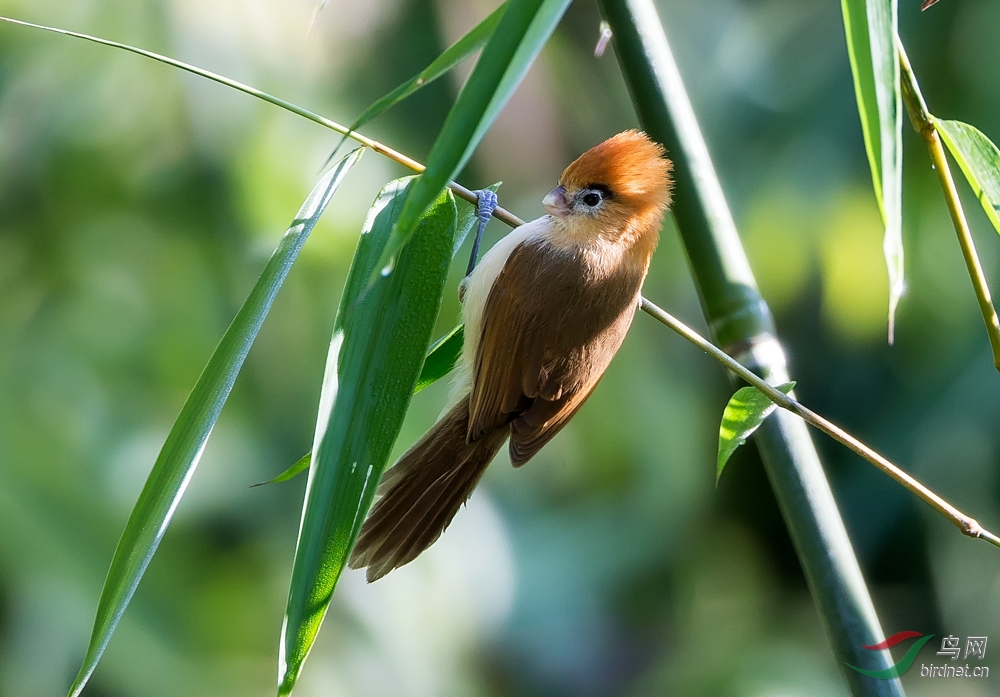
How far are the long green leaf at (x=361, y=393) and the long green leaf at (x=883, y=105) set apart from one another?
0.35 m

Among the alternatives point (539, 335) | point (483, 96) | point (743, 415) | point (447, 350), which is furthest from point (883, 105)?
point (539, 335)

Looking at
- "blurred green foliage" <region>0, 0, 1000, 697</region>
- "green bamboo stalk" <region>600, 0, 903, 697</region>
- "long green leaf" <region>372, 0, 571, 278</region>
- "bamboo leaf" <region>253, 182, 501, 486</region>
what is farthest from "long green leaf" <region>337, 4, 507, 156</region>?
"blurred green foliage" <region>0, 0, 1000, 697</region>

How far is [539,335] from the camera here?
143cm

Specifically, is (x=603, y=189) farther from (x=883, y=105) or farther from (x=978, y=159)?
(x=883, y=105)

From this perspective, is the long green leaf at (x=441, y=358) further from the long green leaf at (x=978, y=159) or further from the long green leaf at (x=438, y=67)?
the long green leaf at (x=978, y=159)

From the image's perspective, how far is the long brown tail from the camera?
4.23ft

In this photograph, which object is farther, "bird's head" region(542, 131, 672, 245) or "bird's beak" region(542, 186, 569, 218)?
"bird's beak" region(542, 186, 569, 218)

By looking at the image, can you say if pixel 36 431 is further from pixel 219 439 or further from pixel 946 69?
pixel 946 69

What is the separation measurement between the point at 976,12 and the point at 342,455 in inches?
103

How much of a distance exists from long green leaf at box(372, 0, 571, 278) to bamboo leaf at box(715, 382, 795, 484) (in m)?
0.42

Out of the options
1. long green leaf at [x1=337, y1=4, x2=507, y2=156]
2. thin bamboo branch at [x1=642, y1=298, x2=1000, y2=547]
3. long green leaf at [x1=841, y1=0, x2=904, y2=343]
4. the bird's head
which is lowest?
thin bamboo branch at [x1=642, y1=298, x2=1000, y2=547]

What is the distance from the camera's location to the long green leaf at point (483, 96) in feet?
1.96

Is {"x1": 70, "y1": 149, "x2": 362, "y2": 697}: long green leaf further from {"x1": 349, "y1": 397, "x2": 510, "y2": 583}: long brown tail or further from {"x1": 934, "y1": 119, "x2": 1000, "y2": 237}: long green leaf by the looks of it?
{"x1": 934, "y1": 119, "x2": 1000, "y2": 237}: long green leaf

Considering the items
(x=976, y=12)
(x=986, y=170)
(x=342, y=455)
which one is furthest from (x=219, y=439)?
(x=976, y=12)
